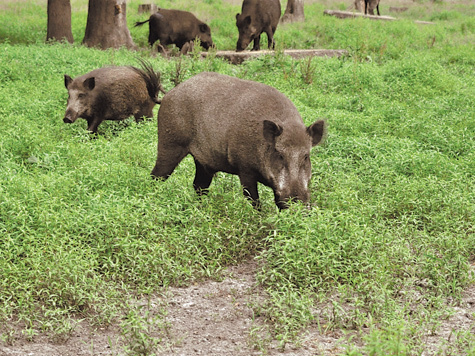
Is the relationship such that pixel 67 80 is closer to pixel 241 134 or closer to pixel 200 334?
pixel 241 134

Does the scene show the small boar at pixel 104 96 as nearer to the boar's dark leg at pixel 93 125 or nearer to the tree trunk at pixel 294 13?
the boar's dark leg at pixel 93 125

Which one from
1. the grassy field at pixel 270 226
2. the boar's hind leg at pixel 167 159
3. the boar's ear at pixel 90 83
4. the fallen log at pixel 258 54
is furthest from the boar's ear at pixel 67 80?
the fallen log at pixel 258 54

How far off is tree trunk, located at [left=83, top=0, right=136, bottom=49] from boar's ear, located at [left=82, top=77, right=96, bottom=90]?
666cm

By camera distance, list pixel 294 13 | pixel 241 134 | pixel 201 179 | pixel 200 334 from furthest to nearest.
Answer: pixel 294 13
pixel 201 179
pixel 241 134
pixel 200 334

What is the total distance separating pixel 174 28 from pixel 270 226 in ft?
39.0

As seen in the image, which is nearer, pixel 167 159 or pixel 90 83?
pixel 167 159

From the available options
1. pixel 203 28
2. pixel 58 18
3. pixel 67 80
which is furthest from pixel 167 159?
pixel 203 28

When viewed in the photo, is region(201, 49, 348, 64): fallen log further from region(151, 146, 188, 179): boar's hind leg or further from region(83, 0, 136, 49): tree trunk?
region(151, 146, 188, 179): boar's hind leg

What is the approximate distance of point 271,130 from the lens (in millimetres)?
5258

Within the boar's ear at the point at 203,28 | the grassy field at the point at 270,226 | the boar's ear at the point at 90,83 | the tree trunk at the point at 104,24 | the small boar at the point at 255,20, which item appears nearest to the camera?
the grassy field at the point at 270,226

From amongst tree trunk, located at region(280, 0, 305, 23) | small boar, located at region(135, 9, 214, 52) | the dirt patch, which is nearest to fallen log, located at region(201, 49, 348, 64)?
small boar, located at region(135, 9, 214, 52)

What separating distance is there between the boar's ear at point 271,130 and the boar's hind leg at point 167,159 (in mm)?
1095

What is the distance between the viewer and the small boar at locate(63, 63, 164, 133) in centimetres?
898

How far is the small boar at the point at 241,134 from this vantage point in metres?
5.28
